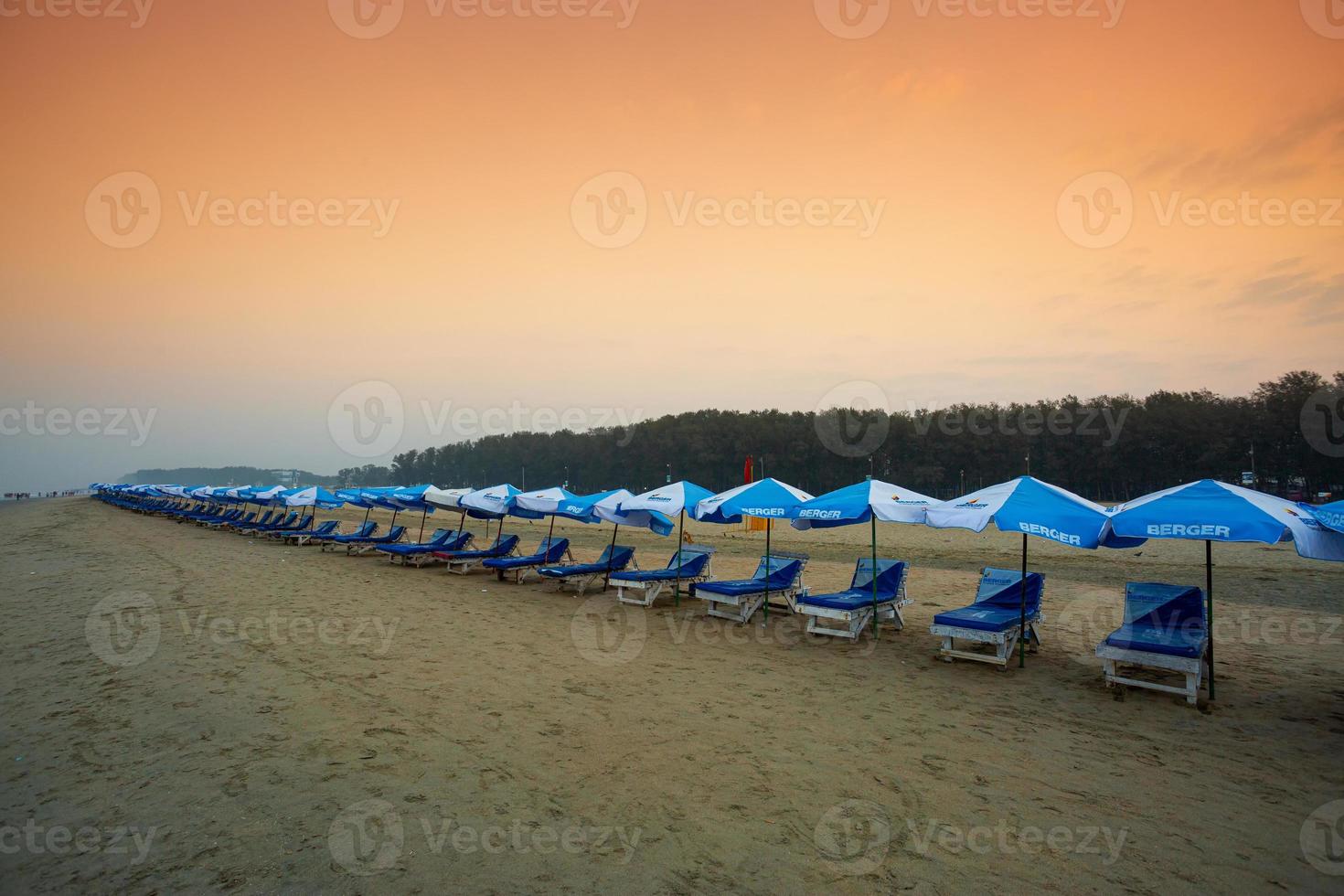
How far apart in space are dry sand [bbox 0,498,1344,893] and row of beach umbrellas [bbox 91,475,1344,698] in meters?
1.70

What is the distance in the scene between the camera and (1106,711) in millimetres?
6508

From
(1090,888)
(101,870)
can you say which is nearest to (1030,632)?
(1090,888)

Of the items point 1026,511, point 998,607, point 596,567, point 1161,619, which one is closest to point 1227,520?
point 1026,511

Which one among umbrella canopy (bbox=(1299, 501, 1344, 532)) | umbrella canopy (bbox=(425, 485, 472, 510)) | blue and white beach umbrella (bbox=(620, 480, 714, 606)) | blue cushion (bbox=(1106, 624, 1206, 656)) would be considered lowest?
blue cushion (bbox=(1106, 624, 1206, 656))

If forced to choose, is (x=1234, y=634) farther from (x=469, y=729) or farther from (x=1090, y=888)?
(x=469, y=729)

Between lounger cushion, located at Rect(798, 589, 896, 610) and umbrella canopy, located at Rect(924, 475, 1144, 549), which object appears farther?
lounger cushion, located at Rect(798, 589, 896, 610)

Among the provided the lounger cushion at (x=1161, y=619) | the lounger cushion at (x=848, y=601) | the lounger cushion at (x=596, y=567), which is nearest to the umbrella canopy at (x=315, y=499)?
the lounger cushion at (x=596, y=567)

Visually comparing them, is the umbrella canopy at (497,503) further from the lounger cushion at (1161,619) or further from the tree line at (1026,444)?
the tree line at (1026,444)

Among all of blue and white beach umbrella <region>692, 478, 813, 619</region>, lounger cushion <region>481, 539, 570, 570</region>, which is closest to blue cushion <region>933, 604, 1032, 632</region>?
blue and white beach umbrella <region>692, 478, 813, 619</region>

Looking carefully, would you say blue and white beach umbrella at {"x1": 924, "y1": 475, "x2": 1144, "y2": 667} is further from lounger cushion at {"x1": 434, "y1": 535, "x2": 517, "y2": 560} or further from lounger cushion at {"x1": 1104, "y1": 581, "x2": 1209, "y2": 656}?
lounger cushion at {"x1": 434, "y1": 535, "x2": 517, "y2": 560}

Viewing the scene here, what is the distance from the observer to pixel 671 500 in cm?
1162

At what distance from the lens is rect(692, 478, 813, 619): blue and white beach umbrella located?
9961 millimetres

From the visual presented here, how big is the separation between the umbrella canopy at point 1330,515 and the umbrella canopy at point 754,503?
558 centimetres

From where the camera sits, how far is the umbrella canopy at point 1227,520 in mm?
5887
